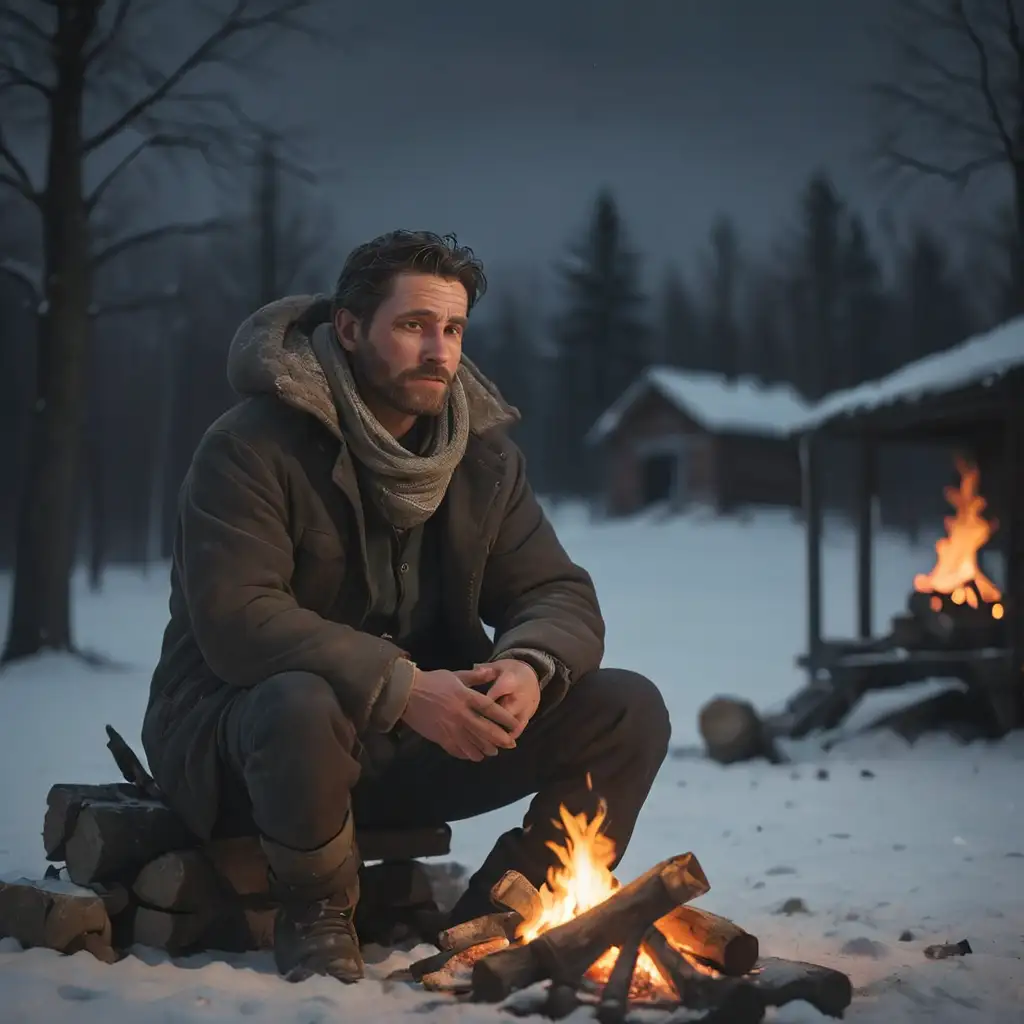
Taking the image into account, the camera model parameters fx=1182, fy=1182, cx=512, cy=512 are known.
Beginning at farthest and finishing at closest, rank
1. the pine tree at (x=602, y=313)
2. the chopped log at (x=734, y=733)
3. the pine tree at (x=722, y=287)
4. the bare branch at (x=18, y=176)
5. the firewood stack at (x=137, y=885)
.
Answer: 1. the pine tree at (x=722, y=287)
2. the pine tree at (x=602, y=313)
3. the bare branch at (x=18, y=176)
4. the chopped log at (x=734, y=733)
5. the firewood stack at (x=137, y=885)

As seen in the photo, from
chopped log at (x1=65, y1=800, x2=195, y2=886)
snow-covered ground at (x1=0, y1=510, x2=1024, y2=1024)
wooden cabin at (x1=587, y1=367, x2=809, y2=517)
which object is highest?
wooden cabin at (x1=587, y1=367, x2=809, y2=517)

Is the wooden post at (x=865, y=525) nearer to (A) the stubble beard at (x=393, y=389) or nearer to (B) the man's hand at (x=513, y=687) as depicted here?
(A) the stubble beard at (x=393, y=389)

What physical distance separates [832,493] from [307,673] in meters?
30.7

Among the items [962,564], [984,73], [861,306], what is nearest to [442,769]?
[962,564]

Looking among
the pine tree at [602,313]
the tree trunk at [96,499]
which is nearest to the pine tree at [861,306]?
the pine tree at [602,313]

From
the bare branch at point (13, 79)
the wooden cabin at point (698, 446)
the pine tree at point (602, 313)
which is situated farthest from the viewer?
the pine tree at point (602, 313)

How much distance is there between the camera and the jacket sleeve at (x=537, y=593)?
276 centimetres

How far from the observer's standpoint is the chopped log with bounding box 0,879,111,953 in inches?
101

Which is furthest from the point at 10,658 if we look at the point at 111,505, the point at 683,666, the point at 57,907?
the point at 111,505

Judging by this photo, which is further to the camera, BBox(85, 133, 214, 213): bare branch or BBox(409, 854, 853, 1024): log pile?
BBox(85, 133, 214, 213): bare branch

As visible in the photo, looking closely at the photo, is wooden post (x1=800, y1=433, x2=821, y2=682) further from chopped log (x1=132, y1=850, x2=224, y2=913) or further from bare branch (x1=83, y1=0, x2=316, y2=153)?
chopped log (x1=132, y1=850, x2=224, y2=913)

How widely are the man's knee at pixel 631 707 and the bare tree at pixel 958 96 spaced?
10973 millimetres

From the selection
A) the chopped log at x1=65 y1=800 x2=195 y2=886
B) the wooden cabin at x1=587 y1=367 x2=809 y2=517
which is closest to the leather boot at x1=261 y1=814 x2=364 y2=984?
the chopped log at x1=65 y1=800 x2=195 y2=886

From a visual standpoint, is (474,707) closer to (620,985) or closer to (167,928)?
(620,985)
